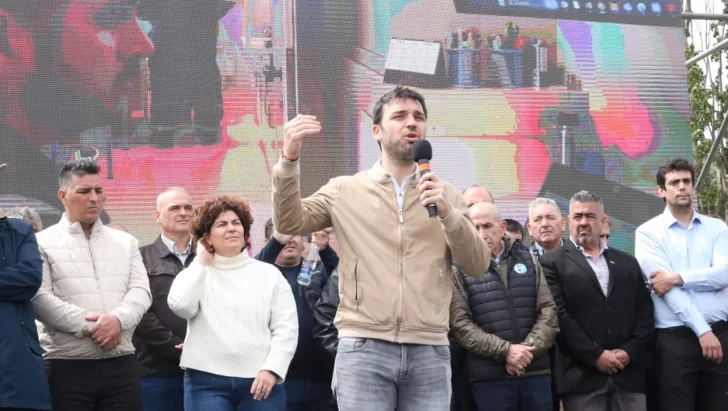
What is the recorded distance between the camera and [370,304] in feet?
11.5

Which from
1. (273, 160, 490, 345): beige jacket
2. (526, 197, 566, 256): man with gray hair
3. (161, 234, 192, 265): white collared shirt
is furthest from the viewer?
(526, 197, 566, 256): man with gray hair

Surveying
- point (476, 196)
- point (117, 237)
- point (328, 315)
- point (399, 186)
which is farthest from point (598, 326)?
point (117, 237)

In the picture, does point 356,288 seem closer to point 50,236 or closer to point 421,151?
point 421,151

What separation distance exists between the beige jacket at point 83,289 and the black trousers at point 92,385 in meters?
0.05

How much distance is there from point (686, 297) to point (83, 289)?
3347 mm

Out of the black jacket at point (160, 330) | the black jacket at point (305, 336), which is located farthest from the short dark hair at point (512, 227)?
the black jacket at point (160, 330)

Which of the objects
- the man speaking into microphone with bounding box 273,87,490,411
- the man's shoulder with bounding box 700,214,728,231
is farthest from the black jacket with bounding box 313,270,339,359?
the man's shoulder with bounding box 700,214,728,231

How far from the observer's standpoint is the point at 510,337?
525 cm

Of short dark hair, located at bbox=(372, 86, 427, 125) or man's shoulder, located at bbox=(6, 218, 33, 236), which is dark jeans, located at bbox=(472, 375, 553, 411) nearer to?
short dark hair, located at bbox=(372, 86, 427, 125)

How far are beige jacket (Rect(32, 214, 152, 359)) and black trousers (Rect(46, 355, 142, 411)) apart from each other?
0.05 m

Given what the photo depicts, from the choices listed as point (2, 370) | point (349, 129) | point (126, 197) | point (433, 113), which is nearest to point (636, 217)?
point (433, 113)

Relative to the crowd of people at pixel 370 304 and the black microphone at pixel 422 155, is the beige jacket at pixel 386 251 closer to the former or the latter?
the crowd of people at pixel 370 304

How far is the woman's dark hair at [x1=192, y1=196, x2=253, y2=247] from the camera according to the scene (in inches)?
183

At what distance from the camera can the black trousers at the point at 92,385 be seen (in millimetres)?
4699
